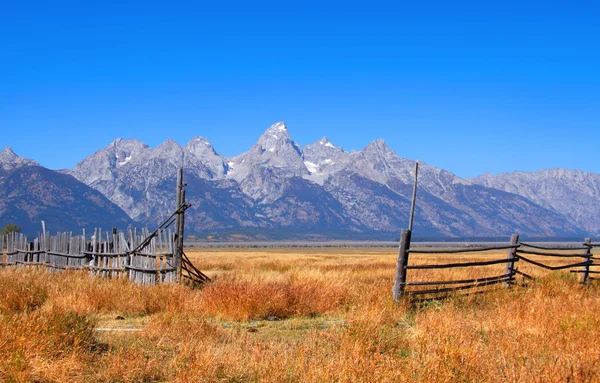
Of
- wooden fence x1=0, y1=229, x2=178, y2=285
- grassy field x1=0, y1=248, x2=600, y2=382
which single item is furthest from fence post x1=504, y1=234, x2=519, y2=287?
wooden fence x1=0, y1=229, x2=178, y2=285

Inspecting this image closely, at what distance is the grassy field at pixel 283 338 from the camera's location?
5.77m

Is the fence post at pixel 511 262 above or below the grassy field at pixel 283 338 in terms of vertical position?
above

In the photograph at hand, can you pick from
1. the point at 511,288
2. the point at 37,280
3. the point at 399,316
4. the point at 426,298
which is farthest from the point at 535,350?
the point at 37,280

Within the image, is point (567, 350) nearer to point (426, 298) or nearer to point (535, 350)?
point (535, 350)

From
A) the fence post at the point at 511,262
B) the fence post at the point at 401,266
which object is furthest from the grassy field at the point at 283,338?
the fence post at the point at 511,262

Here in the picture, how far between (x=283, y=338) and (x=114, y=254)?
9.86 meters

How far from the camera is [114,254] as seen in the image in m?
17.1

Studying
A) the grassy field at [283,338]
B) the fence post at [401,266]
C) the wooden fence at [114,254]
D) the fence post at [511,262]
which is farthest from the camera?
the wooden fence at [114,254]

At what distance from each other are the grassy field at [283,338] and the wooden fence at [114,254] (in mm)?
3038

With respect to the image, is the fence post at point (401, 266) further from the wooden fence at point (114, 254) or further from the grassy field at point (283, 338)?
the wooden fence at point (114, 254)

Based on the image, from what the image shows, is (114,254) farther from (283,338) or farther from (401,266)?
(283,338)

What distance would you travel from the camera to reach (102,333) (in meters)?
9.02

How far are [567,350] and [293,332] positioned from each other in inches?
170

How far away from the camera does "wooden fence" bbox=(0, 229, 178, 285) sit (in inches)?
616
